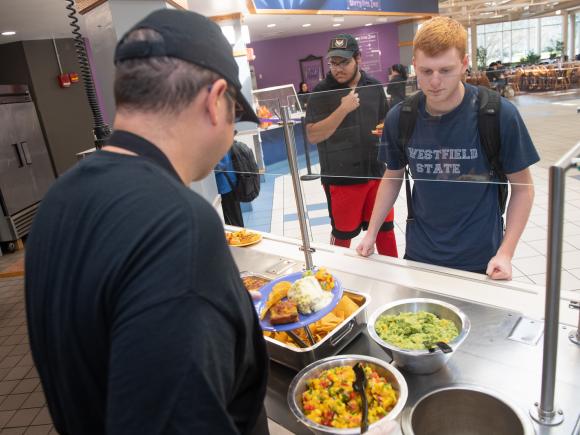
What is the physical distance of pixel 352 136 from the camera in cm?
188

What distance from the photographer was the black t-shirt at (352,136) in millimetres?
1767

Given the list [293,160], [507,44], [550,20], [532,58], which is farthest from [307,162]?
[550,20]

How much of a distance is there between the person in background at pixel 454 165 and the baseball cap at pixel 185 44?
0.98m

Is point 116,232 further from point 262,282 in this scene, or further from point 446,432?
point 262,282

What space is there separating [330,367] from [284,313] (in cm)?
19

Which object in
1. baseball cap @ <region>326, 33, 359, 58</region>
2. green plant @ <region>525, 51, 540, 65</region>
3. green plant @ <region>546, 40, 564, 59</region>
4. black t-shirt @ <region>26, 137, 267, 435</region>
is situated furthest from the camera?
green plant @ <region>546, 40, 564, 59</region>

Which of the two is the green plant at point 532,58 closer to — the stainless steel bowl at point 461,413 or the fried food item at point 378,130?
the fried food item at point 378,130

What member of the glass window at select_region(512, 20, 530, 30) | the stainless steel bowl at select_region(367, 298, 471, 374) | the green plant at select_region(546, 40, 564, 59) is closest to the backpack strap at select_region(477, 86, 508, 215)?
the stainless steel bowl at select_region(367, 298, 471, 374)

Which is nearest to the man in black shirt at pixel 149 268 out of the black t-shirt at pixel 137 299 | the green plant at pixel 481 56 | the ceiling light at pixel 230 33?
the black t-shirt at pixel 137 299

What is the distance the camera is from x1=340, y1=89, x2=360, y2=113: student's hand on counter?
1956 millimetres

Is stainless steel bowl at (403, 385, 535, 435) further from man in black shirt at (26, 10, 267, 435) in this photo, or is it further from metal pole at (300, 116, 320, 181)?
metal pole at (300, 116, 320, 181)

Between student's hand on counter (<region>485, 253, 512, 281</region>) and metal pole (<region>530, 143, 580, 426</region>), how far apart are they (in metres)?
0.59

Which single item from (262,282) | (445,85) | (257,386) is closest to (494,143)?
(445,85)

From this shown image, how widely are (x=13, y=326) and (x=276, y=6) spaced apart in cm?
625
